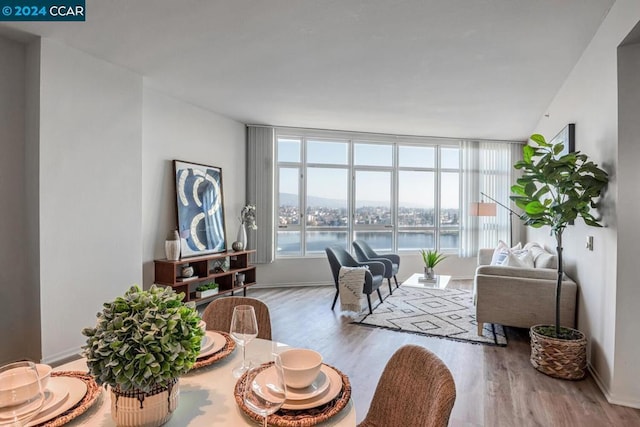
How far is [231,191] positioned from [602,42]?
15.3ft

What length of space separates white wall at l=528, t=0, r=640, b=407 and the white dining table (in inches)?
92.3

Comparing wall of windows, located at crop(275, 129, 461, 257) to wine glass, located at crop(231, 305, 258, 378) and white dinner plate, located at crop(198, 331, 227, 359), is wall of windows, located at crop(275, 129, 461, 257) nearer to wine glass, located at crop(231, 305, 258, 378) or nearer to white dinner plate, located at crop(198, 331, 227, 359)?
white dinner plate, located at crop(198, 331, 227, 359)

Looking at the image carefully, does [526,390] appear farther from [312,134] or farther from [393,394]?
[312,134]

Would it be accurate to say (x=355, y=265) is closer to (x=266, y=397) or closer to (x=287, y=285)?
(x=287, y=285)

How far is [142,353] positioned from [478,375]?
2.79 m

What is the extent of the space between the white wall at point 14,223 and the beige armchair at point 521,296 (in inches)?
156

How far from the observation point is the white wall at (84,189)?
296 cm

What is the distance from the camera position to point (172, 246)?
166 inches

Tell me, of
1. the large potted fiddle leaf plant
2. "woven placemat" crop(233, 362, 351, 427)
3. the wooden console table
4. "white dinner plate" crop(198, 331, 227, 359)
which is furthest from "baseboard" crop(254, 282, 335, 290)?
"woven placemat" crop(233, 362, 351, 427)

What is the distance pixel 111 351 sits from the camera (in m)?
0.93

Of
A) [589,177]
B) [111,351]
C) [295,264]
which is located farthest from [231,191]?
[111,351]

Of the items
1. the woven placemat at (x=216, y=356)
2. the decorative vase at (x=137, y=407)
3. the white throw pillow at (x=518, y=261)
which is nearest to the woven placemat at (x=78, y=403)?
the decorative vase at (x=137, y=407)

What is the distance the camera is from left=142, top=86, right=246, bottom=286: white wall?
167 inches

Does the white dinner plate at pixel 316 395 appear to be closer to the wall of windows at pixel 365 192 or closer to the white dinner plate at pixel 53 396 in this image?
the white dinner plate at pixel 53 396
